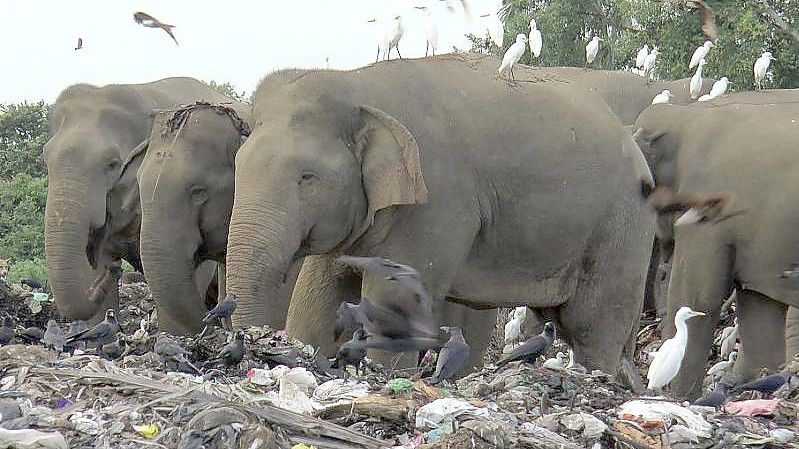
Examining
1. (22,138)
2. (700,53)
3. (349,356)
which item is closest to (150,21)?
(349,356)

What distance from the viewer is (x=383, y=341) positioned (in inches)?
269

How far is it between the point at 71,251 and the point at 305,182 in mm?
2761

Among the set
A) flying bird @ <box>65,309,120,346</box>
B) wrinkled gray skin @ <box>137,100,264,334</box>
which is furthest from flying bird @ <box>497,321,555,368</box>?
wrinkled gray skin @ <box>137,100,264,334</box>

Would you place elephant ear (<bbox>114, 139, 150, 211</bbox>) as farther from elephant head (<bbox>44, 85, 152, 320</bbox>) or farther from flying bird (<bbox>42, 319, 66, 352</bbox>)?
flying bird (<bbox>42, 319, 66, 352</bbox>)

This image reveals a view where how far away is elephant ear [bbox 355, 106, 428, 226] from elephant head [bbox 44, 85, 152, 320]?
2.77m

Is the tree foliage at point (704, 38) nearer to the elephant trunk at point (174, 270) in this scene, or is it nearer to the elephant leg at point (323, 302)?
the elephant leg at point (323, 302)

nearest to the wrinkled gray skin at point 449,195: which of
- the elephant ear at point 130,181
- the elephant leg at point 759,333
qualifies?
the elephant leg at point 759,333

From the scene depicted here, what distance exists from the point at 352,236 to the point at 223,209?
139 centimetres

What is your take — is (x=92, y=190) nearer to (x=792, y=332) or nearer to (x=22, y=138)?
(x=792, y=332)

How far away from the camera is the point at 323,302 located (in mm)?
8078

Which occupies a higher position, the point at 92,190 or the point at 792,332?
the point at 92,190

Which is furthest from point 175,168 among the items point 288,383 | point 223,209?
point 288,383

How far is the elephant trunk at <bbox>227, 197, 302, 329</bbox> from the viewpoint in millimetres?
7090

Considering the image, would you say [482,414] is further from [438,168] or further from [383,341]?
[438,168]
